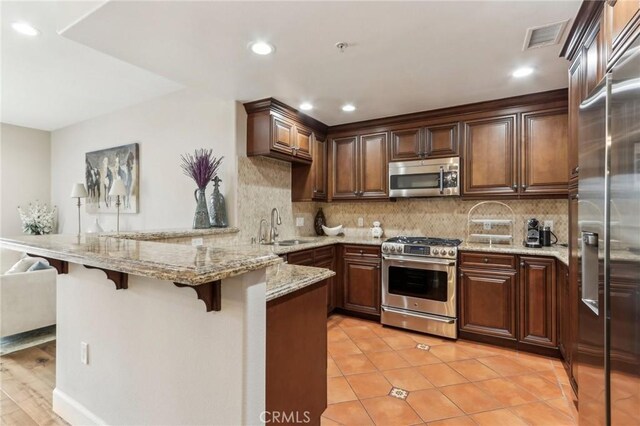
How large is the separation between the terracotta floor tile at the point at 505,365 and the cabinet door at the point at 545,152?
1592mm

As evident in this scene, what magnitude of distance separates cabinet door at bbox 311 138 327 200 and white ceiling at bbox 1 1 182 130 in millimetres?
1774

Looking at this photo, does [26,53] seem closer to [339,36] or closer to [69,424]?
[339,36]

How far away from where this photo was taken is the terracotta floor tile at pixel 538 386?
2115 millimetres

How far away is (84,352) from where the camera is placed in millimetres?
1732

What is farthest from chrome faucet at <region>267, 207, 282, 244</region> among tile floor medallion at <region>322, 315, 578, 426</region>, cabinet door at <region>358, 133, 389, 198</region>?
tile floor medallion at <region>322, 315, 578, 426</region>

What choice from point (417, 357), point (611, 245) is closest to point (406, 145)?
point (417, 357)

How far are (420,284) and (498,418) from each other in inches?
55.6

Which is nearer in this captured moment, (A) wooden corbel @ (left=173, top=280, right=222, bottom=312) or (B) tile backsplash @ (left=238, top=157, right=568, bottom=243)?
(A) wooden corbel @ (left=173, top=280, right=222, bottom=312)

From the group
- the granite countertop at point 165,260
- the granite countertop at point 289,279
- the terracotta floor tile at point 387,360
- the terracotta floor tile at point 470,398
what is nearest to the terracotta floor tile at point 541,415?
the terracotta floor tile at point 470,398

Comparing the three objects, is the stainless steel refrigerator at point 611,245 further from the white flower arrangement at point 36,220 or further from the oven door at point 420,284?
the white flower arrangement at point 36,220

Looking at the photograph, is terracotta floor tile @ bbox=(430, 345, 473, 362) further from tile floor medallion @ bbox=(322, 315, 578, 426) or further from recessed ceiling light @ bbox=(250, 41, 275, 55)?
recessed ceiling light @ bbox=(250, 41, 275, 55)

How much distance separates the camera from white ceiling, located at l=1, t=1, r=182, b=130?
6.99 ft

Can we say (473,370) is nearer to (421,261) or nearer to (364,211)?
(421,261)

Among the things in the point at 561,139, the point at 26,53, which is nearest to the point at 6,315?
the point at 26,53
